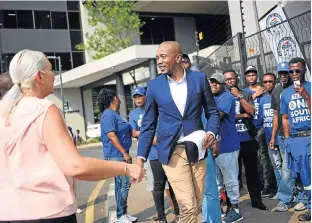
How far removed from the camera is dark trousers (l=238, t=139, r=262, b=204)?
5459mm

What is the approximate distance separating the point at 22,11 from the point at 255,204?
3285 centimetres

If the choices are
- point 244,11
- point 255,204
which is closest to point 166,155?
point 255,204

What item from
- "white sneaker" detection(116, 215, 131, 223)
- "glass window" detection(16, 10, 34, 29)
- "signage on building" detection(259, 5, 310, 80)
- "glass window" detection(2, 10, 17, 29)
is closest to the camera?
"white sneaker" detection(116, 215, 131, 223)

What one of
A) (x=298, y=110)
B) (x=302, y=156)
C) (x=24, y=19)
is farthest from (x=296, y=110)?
(x=24, y=19)

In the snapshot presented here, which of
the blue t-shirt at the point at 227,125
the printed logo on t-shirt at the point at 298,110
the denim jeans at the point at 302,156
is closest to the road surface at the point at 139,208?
the denim jeans at the point at 302,156

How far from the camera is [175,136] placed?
371 cm

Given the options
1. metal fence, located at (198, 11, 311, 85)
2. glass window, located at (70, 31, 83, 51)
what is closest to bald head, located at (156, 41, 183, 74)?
metal fence, located at (198, 11, 311, 85)

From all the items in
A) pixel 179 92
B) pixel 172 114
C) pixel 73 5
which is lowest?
pixel 172 114

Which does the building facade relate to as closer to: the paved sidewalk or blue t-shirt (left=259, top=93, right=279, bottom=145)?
the paved sidewalk

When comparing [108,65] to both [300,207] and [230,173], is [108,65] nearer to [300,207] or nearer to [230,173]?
[230,173]

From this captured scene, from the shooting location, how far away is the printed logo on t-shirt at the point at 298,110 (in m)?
4.54

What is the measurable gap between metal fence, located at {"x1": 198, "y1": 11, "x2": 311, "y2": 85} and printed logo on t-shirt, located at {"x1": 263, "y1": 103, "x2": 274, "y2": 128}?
977 millimetres

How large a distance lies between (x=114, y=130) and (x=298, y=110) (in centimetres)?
230

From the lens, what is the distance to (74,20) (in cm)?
3484
